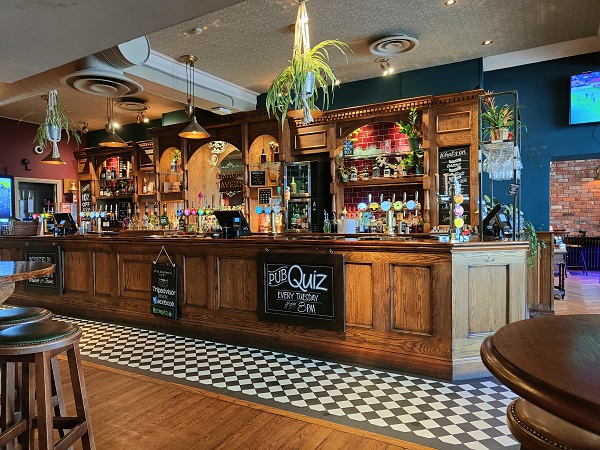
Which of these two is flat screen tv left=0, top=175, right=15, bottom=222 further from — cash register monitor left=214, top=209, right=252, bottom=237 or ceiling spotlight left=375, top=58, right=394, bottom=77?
ceiling spotlight left=375, top=58, right=394, bottom=77

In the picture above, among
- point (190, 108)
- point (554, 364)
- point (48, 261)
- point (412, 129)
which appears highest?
point (190, 108)

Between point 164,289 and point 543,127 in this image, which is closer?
point 164,289

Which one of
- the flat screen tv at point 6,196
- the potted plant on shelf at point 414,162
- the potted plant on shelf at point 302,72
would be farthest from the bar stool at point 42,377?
the flat screen tv at point 6,196

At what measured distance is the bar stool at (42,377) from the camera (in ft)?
5.73

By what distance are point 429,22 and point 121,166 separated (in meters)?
7.87

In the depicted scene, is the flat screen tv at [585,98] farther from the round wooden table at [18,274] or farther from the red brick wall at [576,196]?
the round wooden table at [18,274]

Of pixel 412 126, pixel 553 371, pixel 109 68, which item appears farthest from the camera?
pixel 412 126

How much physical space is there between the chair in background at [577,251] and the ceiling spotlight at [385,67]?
725 centimetres

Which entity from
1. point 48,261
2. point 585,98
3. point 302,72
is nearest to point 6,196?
point 48,261

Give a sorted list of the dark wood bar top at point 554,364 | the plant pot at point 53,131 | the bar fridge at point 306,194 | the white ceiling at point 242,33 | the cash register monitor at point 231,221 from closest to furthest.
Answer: the dark wood bar top at point 554,364, the white ceiling at point 242,33, the cash register monitor at point 231,221, the plant pot at point 53,131, the bar fridge at point 306,194

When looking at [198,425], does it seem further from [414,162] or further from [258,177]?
[258,177]

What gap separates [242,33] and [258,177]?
8.98 ft

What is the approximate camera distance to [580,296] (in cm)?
690

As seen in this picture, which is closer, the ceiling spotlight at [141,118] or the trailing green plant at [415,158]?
the trailing green plant at [415,158]
